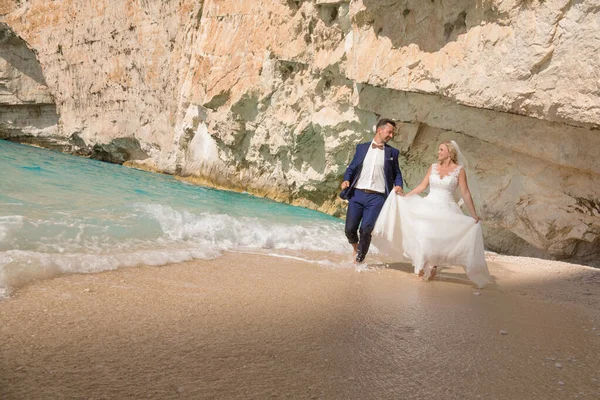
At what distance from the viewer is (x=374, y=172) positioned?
563cm

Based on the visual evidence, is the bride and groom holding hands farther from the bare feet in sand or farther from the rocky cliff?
the rocky cliff

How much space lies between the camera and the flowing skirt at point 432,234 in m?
5.01

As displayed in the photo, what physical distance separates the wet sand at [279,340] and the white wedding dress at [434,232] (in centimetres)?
66

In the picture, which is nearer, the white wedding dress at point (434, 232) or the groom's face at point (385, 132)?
the white wedding dress at point (434, 232)

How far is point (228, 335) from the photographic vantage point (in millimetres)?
2639

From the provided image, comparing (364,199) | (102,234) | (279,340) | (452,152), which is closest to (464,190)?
(452,152)

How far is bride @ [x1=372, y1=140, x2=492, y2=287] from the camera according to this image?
16.5 feet

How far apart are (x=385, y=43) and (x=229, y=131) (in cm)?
756

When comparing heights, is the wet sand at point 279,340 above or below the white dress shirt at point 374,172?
below

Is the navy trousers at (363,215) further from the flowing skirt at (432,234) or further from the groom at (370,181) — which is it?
the flowing skirt at (432,234)

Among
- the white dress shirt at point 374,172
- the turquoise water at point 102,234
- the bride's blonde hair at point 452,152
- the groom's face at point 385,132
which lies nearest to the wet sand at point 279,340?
the turquoise water at point 102,234

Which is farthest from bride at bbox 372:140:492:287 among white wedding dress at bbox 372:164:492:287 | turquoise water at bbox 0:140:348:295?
turquoise water at bbox 0:140:348:295

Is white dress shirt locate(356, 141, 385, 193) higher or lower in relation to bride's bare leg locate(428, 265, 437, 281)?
higher

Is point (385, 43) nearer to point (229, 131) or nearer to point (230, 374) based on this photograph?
point (229, 131)
